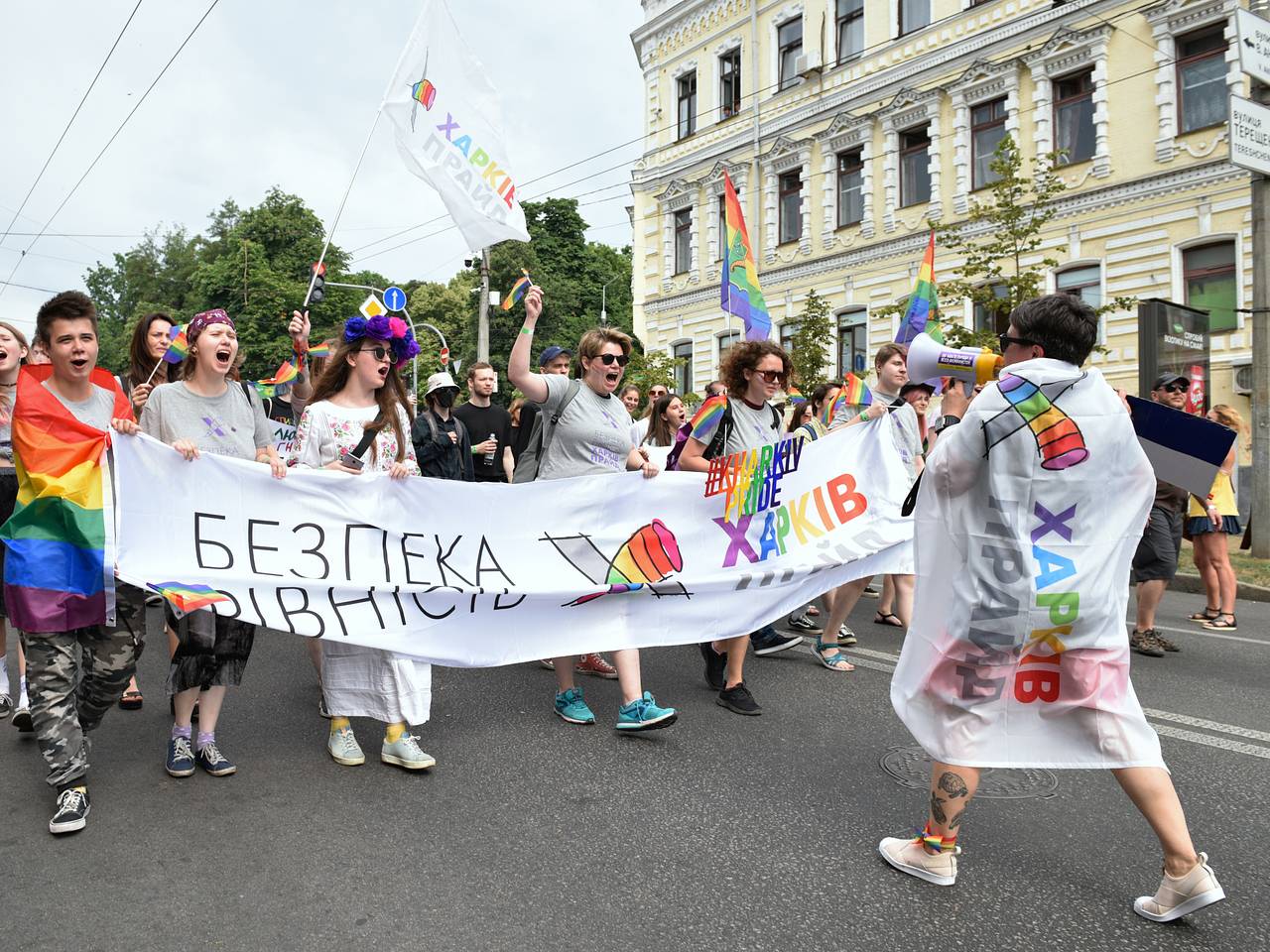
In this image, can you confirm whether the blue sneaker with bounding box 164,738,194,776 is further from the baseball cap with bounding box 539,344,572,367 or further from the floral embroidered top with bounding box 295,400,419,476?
the baseball cap with bounding box 539,344,572,367

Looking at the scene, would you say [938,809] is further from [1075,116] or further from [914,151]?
[914,151]

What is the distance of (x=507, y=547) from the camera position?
4574 millimetres

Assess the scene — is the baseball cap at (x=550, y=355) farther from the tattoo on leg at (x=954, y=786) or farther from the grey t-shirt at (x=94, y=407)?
the tattoo on leg at (x=954, y=786)

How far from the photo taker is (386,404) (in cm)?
427

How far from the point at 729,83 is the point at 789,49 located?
2232 mm

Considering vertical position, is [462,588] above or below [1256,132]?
below

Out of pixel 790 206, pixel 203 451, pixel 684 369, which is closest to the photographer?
pixel 203 451

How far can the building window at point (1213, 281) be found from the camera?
709 inches

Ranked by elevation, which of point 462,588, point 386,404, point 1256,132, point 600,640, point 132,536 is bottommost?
point 600,640

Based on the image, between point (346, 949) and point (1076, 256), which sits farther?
point (1076, 256)

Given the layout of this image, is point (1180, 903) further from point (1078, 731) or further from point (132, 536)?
point (132, 536)

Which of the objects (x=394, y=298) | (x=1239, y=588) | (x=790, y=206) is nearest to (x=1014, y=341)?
(x=1239, y=588)

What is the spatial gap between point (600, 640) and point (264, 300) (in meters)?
43.5

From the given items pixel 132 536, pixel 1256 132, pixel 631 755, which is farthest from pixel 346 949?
pixel 1256 132
